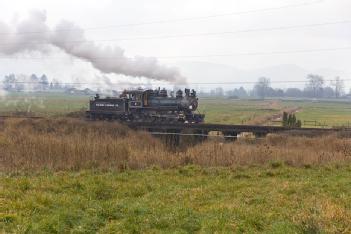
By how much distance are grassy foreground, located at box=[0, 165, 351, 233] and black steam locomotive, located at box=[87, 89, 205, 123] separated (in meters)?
25.4

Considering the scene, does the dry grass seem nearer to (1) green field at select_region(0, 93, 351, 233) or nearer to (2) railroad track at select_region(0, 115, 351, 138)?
(1) green field at select_region(0, 93, 351, 233)

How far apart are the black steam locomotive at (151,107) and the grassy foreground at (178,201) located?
2540 centimetres

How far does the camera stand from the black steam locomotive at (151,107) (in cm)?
4519

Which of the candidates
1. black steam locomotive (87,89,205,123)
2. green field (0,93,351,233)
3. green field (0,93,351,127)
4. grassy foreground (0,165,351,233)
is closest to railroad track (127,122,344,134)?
black steam locomotive (87,89,205,123)

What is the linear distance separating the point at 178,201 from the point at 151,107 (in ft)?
107

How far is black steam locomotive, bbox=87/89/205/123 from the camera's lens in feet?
148

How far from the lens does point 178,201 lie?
13.6m

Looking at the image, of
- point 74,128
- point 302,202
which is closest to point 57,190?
point 302,202

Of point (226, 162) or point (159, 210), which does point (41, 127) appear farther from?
point (159, 210)

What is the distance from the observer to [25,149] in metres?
22.7

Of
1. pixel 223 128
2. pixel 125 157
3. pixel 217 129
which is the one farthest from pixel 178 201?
pixel 223 128

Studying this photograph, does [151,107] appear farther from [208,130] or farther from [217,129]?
[217,129]

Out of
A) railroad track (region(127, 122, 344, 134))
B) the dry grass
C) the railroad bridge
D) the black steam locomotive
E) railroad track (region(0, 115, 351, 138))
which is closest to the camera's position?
the dry grass

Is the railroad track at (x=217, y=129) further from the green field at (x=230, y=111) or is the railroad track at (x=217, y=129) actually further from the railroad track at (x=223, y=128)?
the green field at (x=230, y=111)
